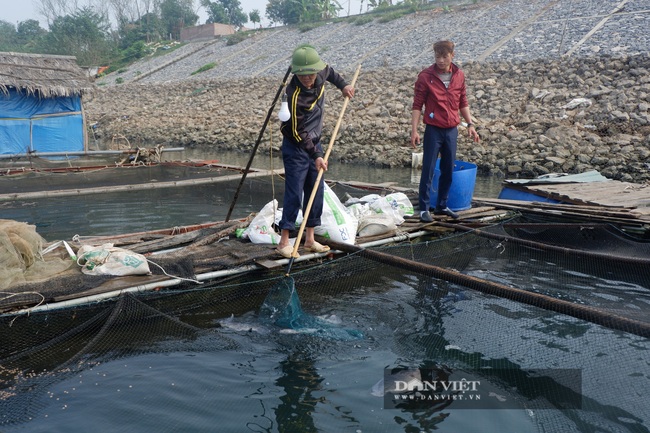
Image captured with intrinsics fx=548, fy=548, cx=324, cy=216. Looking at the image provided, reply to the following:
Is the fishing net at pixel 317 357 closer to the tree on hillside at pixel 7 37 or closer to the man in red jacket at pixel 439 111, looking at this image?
the man in red jacket at pixel 439 111

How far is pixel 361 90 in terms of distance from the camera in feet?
75.3

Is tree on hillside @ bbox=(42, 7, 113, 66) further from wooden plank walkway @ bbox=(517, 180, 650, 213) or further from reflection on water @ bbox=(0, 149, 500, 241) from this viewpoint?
wooden plank walkway @ bbox=(517, 180, 650, 213)

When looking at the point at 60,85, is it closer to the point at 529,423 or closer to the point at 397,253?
the point at 397,253

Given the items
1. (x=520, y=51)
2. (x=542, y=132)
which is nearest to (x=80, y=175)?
(x=542, y=132)

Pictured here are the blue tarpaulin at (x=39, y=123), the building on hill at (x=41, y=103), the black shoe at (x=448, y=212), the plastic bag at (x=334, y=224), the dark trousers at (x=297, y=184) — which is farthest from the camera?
the blue tarpaulin at (x=39, y=123)

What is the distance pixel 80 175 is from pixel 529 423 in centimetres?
994

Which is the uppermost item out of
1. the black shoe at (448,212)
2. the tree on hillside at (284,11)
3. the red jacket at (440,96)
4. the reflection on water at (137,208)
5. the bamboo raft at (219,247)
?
the tree on hillside at (284,11)

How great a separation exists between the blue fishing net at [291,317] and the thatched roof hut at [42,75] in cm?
1337

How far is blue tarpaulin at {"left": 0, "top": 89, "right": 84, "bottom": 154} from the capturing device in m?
15.2

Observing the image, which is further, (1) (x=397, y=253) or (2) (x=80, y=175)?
(2) (x=80, y=175)

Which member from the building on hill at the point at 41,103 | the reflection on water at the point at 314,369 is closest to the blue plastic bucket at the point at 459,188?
the reflection on water at the point at 314,369

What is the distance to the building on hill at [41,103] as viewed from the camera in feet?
48.5

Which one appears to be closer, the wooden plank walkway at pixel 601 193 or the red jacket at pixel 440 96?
the red jacket at pixel 440 96

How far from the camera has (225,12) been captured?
5738cm
